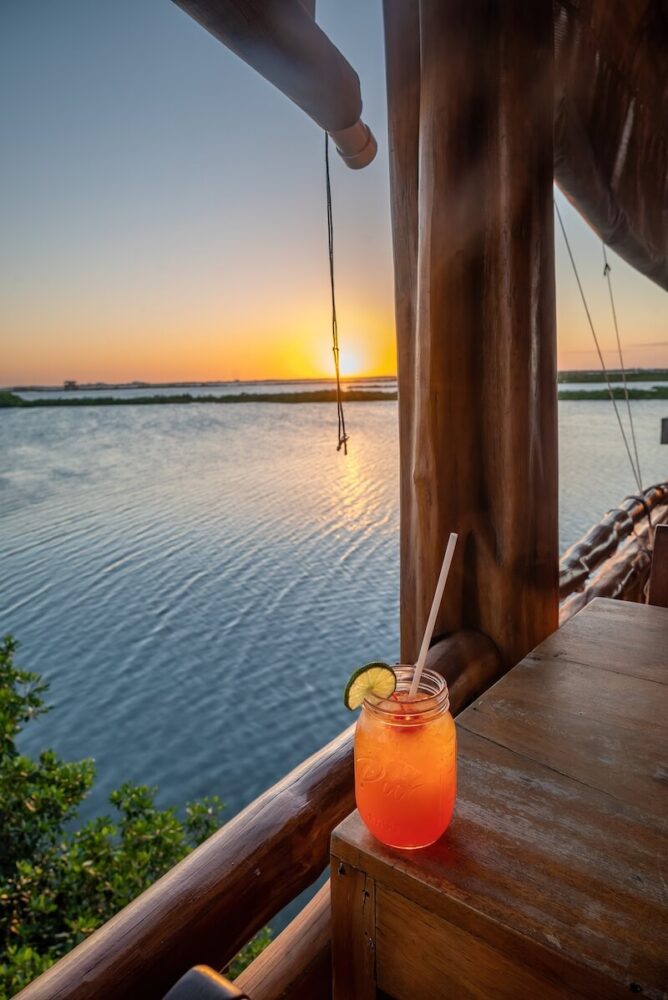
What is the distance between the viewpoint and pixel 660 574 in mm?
1584

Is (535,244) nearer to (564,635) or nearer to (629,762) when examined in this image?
(564,635)

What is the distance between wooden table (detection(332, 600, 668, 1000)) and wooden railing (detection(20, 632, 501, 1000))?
0.22 m

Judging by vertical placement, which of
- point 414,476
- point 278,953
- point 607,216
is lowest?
point 278,953

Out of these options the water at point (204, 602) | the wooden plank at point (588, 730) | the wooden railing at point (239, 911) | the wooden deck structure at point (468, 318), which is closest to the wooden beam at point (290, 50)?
the wooden deck structure at point (468, 318)

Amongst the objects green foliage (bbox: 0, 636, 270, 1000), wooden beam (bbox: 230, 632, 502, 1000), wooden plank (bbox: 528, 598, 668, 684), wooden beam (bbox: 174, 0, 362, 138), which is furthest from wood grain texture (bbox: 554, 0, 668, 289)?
green foliage (bbox: 0, 636, 270, 1000)

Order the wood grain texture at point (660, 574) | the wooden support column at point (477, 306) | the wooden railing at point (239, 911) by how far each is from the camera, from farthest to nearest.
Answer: the wood grain texture at point (660, 574), the wooden support column at point (477, 306), the wooden railing at point (239, 911)

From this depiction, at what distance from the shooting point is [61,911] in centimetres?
296

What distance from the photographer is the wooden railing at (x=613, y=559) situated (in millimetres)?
2395

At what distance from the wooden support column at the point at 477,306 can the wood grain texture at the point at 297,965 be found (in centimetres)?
77

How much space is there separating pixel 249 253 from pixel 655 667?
15.4m

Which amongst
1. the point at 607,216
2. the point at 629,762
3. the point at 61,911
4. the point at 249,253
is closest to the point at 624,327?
the point at 607,216

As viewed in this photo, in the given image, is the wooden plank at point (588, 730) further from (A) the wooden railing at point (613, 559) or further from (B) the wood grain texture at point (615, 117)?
(B) the wood grain texture at point (615, 117)

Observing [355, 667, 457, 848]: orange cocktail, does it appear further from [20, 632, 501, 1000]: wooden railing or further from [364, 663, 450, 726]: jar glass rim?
[20, 632, 501, 1000]: wooden railing

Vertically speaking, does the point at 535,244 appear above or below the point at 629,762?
above
